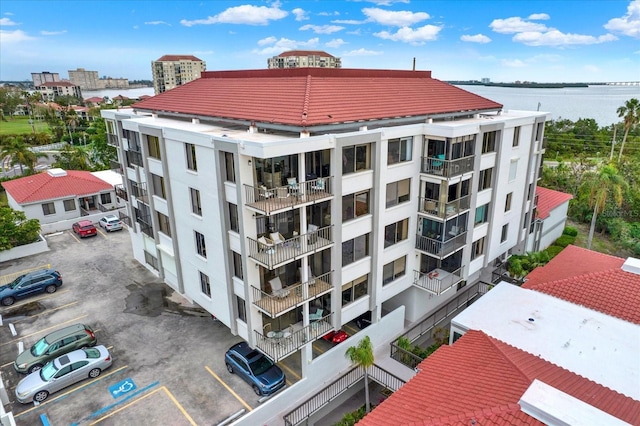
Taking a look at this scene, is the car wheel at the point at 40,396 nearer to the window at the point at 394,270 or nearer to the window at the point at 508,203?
the window at the point at 394,270

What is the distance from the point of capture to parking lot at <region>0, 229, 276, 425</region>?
18.2m

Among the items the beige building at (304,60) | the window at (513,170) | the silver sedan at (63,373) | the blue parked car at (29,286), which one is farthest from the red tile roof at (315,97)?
the beige building at (304,60)

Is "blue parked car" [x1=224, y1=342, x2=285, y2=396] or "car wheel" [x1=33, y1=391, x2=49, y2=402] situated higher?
"blue parked car" [x1=224, y1=342, x2=285, y2=396]

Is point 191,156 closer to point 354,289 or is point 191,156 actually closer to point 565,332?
point 354,289

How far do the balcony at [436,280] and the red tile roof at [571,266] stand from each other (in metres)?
3.93

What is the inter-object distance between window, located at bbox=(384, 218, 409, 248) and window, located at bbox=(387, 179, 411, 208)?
131cm

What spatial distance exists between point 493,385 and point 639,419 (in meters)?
4.21

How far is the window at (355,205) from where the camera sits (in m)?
19.5

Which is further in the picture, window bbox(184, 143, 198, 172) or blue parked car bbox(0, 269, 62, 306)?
blue parked car bbox(0, 269, 62, 306)

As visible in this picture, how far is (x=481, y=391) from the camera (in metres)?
13.7

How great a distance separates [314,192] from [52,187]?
36874mm

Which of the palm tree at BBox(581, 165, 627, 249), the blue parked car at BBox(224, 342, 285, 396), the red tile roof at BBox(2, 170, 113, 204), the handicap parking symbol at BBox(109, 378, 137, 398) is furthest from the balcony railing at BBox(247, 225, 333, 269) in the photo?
the red tile roof at BBox(2, 170, 113, 204)

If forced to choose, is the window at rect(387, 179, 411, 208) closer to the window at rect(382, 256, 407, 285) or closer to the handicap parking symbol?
the window at rect(382, 256, 407, 285)

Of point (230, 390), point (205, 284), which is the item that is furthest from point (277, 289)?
point (230, 390)
